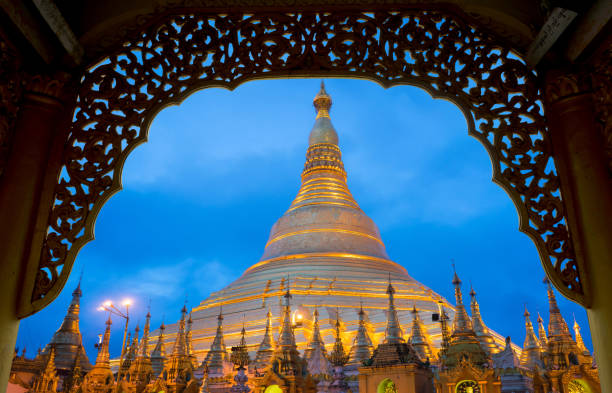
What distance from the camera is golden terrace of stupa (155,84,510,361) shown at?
86.4ft

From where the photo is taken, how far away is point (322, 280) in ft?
96.9

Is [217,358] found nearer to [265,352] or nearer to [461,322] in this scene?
[265,352]

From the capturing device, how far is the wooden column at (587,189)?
395cm

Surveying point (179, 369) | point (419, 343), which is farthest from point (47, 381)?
point (419, 343)

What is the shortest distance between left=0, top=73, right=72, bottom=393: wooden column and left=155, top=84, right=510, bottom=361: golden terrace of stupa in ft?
62.8

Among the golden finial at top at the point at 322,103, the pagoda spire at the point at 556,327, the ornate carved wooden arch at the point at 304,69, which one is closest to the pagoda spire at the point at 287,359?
the pagoda spire at the point at 556,327

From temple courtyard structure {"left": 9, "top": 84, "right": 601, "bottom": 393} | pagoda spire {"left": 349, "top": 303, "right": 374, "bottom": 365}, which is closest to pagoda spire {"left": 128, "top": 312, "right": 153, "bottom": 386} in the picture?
temple courtyard structure {"left": 9, "top": 84, "right": 601, "bottom": 393}

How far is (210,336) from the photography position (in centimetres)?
2788

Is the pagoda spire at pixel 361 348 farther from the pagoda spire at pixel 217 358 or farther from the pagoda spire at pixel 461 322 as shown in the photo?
the pagoda spire at pixel 217 358

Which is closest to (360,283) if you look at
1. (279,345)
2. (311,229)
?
(311,229)

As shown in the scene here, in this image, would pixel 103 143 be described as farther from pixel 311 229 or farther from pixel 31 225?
pixel 311 229

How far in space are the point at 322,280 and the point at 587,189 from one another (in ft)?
84.7

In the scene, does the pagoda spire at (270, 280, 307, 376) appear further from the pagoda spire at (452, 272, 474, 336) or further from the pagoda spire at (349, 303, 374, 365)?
the pagoda spire at (452, 272, 474, 336)

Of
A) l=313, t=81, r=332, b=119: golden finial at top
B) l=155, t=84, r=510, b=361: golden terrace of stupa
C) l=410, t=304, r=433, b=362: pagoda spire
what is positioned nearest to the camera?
l=410, t=304, r=433, b=362: pagoda spire
